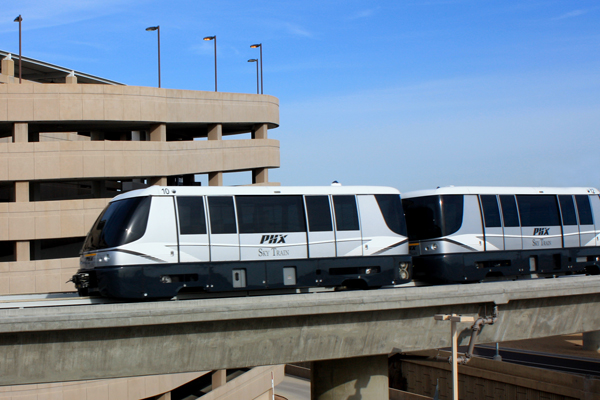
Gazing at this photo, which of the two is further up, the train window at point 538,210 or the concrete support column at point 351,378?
the train window at point 538,210

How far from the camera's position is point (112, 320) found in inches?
454

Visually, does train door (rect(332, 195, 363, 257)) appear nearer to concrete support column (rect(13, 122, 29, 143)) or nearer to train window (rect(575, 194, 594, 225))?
train window (rect(575, 194, 594, 225))

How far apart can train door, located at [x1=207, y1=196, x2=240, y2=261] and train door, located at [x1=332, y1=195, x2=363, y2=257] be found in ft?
9.56

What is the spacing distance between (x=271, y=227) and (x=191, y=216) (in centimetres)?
214

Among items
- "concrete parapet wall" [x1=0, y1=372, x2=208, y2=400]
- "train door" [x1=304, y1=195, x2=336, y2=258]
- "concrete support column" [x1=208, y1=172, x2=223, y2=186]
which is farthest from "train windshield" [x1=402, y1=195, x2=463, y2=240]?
"concrete support column" [x1=208, y1=172, x2=223, y2=186]

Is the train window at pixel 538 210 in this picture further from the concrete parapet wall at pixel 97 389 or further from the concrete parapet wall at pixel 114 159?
the concrete parapet wall at pixel 114 159

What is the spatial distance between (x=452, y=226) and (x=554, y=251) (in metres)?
4.32

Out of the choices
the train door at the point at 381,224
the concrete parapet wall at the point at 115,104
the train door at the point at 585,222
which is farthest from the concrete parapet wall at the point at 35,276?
the train door at the point at 585,222

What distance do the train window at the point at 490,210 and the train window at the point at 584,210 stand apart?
4.01 metres

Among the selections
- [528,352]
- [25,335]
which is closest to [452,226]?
[25,335]

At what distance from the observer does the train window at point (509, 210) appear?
1884 cm

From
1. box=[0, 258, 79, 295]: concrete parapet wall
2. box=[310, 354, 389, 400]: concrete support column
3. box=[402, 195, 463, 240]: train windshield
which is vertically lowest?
box=[310, 354, 389, 400]: concrete support column

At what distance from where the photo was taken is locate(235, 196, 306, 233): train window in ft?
50.1

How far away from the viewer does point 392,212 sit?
16.9 meters
